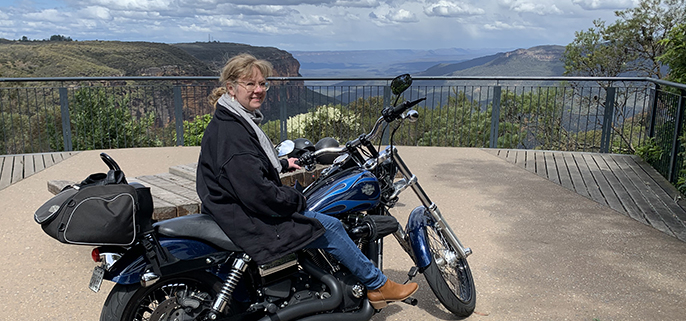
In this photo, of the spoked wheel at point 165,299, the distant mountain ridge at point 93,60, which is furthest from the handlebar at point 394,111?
the distant mountain ridge at point 93,60

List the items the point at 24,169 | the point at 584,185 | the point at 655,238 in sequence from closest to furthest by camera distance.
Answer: the point at 655,238
the point at 584,185
the point at 24,169

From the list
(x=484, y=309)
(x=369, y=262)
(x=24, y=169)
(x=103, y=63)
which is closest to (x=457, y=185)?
(x=484, y=309)

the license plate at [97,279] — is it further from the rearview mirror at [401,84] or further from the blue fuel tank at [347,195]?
the rearview mirror at [401,84]

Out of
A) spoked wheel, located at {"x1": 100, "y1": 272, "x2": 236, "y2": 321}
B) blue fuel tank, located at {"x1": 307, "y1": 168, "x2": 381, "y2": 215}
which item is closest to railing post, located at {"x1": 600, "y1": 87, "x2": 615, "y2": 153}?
blue fuel tank, located at {"x1": 307, "y1": 168, "x2": 381, "y2": 215}

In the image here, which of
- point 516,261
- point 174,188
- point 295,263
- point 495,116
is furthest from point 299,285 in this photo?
point 495,116

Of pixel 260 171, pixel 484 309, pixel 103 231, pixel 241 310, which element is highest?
pixel 260 171

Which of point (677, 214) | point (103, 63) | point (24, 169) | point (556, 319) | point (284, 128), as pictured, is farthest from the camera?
point (103, 63)

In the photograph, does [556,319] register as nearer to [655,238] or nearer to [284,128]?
[655,238]

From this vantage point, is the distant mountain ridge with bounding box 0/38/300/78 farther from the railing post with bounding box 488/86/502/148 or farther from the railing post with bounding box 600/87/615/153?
the railing post with bounding box 600/87/615/153

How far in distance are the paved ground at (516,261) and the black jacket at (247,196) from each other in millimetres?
1243

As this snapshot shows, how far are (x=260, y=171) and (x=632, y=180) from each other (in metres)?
6.20

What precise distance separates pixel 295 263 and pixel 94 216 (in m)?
1.00

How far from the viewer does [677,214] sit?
19.0 ft

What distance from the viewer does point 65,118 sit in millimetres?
9156
